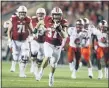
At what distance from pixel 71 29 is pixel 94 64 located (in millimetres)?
7593

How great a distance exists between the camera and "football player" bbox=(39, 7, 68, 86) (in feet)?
45.7

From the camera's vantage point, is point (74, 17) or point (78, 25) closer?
point (78, 25)

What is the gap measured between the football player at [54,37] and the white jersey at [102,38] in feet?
14.8

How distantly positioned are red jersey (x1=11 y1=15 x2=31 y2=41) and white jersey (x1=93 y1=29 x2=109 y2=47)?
2.63 meters

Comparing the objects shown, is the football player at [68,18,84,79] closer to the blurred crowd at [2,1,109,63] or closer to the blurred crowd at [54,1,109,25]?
the blurred crowd at [2,1,109,63]

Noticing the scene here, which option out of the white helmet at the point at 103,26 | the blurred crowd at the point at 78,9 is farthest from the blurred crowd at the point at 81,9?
the white helmet at the point at 103,26

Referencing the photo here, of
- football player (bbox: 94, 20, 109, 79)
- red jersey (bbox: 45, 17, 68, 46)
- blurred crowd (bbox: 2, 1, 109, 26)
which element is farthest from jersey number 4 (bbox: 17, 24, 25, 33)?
blurred crowd (bbox: 2, 1, 109, 26)

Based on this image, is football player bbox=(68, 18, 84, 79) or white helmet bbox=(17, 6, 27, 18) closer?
white helmet bbox=(17, 6, 27, 18)

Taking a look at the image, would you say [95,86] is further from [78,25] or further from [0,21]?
[0,21]

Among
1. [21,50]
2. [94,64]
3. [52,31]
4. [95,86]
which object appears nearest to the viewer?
[52,31]

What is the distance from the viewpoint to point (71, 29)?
18.4m

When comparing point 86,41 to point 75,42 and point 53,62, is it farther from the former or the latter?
point 53,62

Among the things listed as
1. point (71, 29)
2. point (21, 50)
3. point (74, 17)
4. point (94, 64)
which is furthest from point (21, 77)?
point (74, 17)

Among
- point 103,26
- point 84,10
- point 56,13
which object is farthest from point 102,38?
point 84,10
